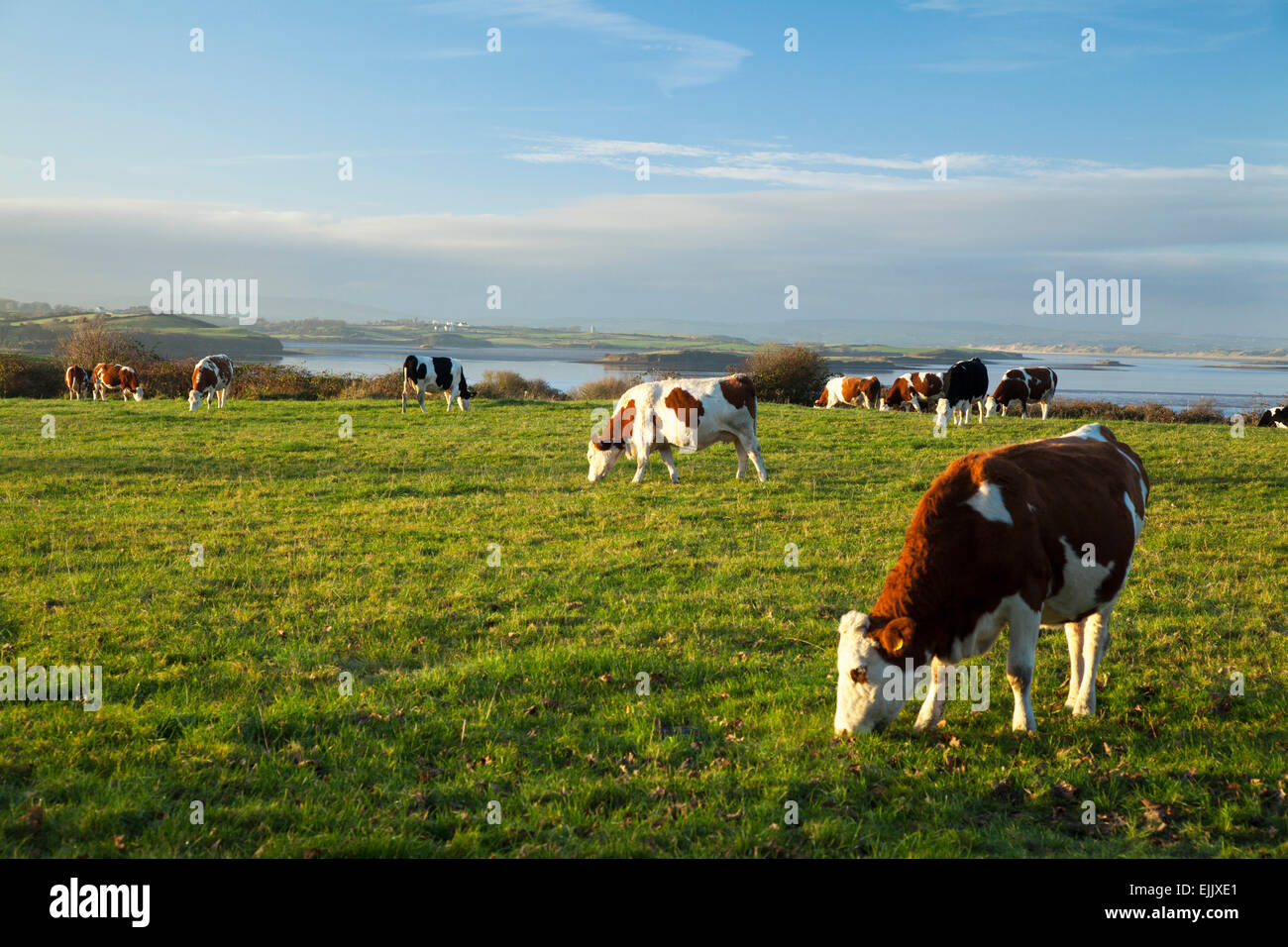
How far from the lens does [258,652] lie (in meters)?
7.00

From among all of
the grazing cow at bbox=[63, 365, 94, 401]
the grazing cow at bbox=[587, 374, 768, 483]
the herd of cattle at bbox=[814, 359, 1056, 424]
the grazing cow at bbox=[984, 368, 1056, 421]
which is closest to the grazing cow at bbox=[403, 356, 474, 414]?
the grazing cow at bbox=[587, 374, 768, 483]

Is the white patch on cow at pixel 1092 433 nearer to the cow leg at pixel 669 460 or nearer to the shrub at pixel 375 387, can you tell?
the cow leg at pixel 669 460

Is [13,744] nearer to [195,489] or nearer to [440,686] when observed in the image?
[440,686]

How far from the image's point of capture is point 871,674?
5.21 meters

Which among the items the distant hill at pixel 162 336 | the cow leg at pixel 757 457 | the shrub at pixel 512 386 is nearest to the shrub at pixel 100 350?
the shrub at pixel 512 386

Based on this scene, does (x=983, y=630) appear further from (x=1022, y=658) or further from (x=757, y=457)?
(x=757, y=457)

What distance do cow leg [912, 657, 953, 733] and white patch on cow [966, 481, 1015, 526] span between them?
1.06 metres

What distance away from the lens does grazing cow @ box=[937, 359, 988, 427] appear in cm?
2466

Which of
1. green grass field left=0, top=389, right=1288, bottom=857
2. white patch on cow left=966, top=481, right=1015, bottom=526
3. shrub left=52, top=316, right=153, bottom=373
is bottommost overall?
green grass field left=0, top=389, right=1288, bottom=857

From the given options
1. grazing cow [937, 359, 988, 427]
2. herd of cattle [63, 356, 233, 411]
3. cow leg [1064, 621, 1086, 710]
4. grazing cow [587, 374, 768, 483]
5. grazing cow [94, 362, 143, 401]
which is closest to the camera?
cow leg [1064, 621, 1086, 710]

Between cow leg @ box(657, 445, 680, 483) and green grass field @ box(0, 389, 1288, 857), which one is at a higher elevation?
cow leg @ box(657, 445, 680, 483)

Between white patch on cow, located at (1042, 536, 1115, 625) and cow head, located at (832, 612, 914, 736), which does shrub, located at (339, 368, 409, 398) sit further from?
white patch on cow, located at (1042, 536, 1115, 625)

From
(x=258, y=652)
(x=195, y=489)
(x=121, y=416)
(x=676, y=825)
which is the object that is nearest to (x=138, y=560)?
(x=258, y=652)

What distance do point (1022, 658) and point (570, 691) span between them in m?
3.12
